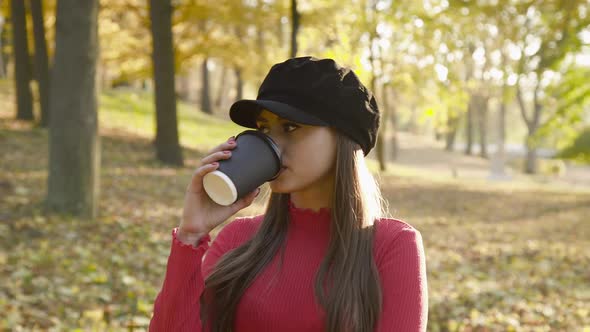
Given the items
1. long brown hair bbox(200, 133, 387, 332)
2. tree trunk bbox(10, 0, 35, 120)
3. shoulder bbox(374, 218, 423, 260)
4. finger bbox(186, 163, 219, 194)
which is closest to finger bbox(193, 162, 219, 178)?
finger bbox(186, 163, 219, 194)

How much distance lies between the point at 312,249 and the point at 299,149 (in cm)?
40

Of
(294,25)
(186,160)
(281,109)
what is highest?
(294,25)

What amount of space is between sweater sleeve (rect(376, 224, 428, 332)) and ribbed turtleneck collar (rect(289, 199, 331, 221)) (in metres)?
0.28

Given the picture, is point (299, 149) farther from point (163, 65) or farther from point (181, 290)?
point (163, 65)

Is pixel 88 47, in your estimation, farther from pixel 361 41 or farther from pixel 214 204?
pixel 361 41

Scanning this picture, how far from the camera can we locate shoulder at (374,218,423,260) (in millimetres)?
2053

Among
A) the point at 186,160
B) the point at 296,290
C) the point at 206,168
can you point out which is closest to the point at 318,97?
the point at 206,168

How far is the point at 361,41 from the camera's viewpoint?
17.9 metres

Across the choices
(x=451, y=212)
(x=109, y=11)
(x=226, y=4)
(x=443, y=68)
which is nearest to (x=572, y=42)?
(x=451, y=212)

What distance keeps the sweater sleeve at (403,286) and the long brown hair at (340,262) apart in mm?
40

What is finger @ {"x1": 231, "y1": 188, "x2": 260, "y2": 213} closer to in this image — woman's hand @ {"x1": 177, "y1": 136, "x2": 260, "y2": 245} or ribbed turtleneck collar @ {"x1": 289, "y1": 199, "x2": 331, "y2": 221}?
woman's hand @ {"x1": 177, "y1": 136, "x2": 260, "y2": 245}

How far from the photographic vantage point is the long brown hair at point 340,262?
2002mm

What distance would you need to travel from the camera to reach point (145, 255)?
6.56 meters

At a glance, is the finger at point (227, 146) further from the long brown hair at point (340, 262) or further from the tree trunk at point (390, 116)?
the tree trunk at point (390, 116)
